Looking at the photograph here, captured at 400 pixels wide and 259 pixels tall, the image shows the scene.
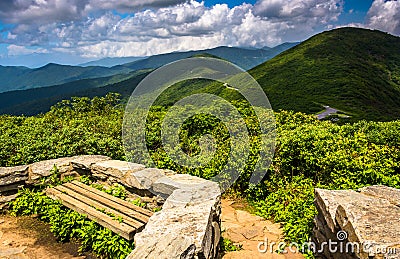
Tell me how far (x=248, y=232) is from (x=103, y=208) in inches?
92.7

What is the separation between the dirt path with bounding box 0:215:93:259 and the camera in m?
4.62

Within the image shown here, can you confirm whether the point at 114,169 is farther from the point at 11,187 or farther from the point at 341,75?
the point at 341,75

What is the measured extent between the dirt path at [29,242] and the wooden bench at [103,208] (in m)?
0.57

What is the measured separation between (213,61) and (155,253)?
5.42 metres

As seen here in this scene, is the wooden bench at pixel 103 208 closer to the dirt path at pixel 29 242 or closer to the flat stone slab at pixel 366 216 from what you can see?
the dirt path at pixel 29 242

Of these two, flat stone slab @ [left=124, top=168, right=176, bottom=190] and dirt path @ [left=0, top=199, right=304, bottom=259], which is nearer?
dirt path @ [left=0, top=199, right=304, bottom=259]

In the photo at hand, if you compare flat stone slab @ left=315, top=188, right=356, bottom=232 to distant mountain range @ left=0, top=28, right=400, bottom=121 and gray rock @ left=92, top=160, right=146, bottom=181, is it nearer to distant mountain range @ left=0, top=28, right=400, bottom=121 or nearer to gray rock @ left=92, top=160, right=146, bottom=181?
gray rock @ left=92, top=160, right=146, bottom=181

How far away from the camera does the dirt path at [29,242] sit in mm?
4625

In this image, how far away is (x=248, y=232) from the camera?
198 inches

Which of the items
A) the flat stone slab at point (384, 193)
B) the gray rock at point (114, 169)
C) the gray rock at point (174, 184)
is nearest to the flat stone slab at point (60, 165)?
the gray rock at point (114, 169)

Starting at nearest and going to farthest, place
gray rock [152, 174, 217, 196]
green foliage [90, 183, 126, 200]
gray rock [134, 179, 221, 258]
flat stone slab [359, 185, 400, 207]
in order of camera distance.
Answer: gray rock [134, 179, 221, 258] < flat stone slab [359, 185, 400, 207] < gray rock [152, 174, 217, 196] < green foliage [90, 183, 126, 200]

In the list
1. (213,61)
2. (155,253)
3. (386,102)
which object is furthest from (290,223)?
(386,102)

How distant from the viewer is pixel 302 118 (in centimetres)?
948

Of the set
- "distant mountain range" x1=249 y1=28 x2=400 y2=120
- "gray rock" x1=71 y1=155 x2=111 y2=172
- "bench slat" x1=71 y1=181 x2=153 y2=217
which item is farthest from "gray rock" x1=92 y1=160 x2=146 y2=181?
"distant mountain range" x1=249 y1=28 x2=400 y2=120
